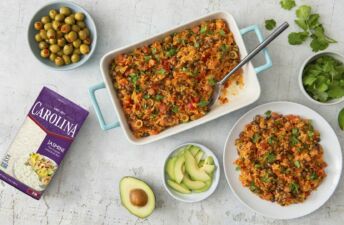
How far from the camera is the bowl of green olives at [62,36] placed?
3.11 metres

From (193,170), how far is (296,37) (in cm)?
115

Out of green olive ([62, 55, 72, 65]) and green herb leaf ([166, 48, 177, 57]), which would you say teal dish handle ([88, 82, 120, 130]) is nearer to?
green olive ([62, 55, 72, 65])

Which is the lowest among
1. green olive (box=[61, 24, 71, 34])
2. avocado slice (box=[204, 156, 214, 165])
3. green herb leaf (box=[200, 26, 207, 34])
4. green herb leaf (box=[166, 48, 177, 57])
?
avocado slice (box=[204, 156, 214, 165])

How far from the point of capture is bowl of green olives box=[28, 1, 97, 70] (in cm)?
311

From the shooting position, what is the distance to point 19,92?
3303mm

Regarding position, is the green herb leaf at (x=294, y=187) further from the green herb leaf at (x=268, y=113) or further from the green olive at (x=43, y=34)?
the green olive at (x=43, y=34)

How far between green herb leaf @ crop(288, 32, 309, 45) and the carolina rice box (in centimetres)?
154

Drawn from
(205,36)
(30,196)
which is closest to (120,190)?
(30,196)

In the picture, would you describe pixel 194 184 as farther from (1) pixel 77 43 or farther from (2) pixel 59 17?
(2) pixel 59 17

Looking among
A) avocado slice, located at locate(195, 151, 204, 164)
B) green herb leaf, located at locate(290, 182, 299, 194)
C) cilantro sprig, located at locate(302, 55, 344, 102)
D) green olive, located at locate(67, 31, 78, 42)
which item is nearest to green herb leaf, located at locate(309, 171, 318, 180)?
green herb leaf, located at locate(290, 182, 299, 194)

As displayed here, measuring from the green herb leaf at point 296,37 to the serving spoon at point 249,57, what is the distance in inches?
13.9

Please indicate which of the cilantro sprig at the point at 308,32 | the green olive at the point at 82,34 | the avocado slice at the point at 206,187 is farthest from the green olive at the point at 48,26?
the cilantro sprig at the point at 308,32

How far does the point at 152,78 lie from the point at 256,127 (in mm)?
768

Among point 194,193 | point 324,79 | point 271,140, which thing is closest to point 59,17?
point 194,193
